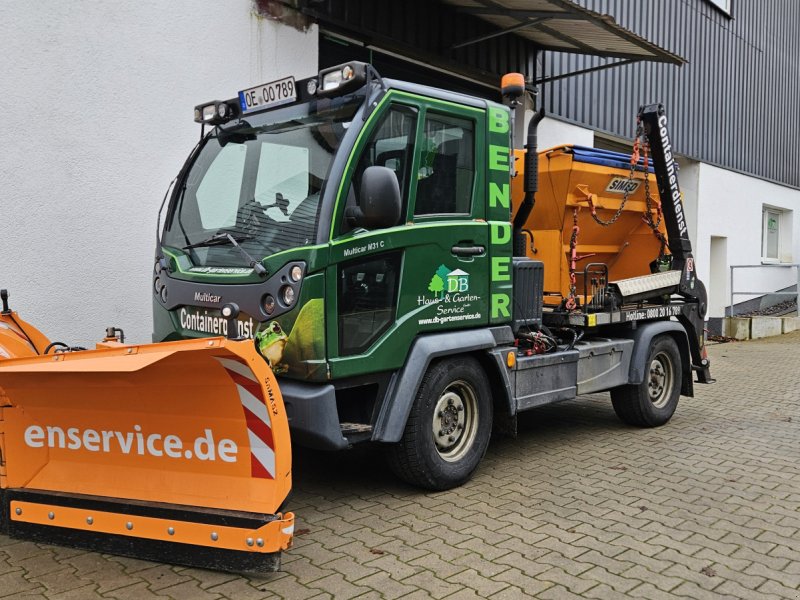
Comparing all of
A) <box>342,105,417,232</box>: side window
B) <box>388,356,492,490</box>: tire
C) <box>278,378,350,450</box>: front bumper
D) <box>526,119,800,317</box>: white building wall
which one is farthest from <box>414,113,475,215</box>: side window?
<box>526,119,800,317</box>: white building wall

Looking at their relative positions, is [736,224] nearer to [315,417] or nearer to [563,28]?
[563,28]

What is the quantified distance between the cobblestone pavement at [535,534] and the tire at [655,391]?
1.03ft

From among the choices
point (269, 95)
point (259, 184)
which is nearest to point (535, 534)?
point (259, 184)

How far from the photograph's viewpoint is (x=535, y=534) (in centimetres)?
402

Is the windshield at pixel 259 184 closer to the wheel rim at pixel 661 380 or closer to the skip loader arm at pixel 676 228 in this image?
the skip loader arm at pixel 676 228

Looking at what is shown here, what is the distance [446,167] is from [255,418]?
224 cm

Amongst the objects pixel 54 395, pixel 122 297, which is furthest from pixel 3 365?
pixel 122 297

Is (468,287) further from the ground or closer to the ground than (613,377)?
further from the ground

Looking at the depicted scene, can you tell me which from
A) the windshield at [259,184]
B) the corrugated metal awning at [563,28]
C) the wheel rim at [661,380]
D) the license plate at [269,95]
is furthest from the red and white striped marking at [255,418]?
the corrugated metal awning at [563,28]

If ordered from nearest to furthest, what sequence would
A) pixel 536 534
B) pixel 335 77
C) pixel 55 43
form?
pixel 536 534
pixel 335 77
pixel 55 43

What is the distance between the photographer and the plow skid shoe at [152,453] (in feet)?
10.8

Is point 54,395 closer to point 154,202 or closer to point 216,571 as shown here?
point 216,571

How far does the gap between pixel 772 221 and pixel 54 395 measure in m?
20.3

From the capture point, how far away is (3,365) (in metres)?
3.60
